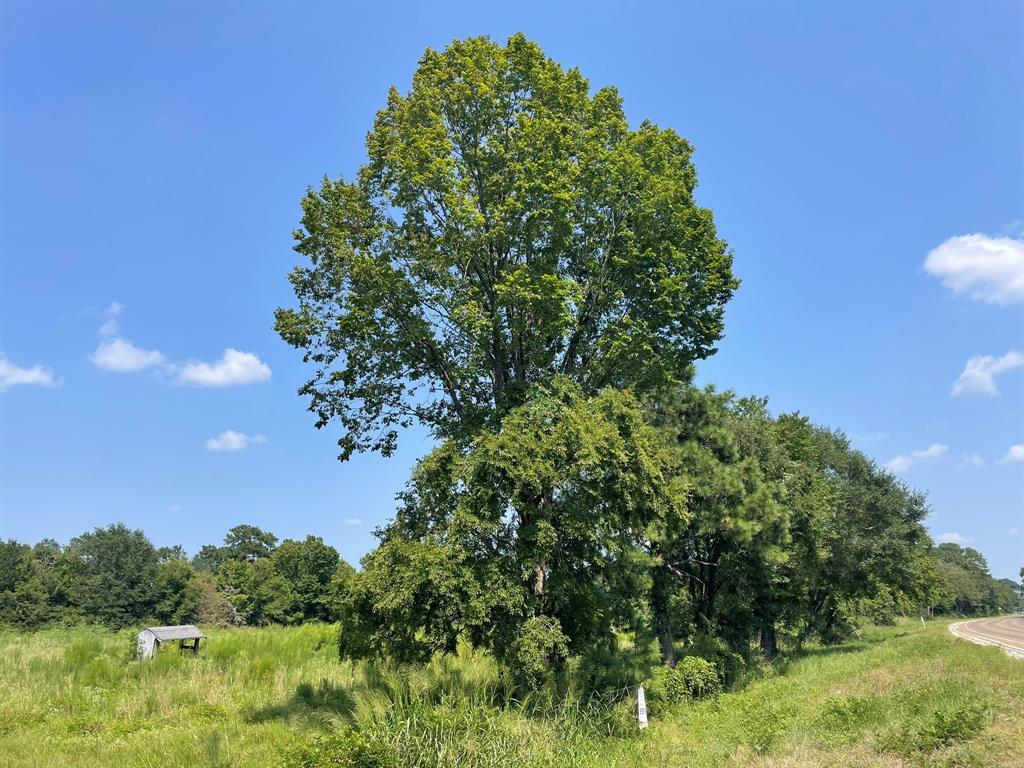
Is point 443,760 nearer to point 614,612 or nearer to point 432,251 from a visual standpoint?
point 614,612

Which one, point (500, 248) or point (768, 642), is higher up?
point (500, 248)

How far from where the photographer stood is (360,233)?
589 inches

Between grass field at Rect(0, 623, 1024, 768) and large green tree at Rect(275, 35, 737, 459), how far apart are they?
6338 mm

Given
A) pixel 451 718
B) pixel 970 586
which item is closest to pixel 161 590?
pixel 451 718

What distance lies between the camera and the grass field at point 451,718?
8008mm

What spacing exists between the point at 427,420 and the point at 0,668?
574 inches

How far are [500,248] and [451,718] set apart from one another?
33.8ft

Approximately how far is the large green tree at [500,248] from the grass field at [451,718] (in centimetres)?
634

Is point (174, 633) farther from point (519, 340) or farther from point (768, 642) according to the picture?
point (768, 642)

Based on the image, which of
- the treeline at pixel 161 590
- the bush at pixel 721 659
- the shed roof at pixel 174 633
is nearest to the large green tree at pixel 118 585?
the treeline at pixel 161 590

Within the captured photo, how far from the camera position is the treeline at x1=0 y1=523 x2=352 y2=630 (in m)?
67.8

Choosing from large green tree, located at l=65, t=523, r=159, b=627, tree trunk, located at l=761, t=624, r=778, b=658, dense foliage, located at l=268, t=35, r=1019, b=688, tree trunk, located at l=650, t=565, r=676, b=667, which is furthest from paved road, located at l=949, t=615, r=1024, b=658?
large green tree, located at l=65, t=523, r=159, b=627

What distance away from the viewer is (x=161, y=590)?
74.0 metres

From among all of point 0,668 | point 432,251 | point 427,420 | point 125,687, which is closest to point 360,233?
point 432,251
